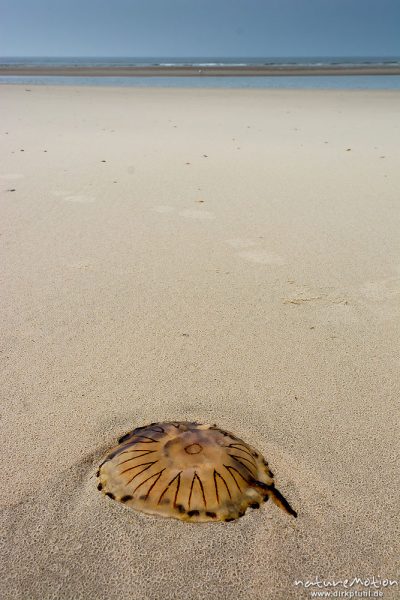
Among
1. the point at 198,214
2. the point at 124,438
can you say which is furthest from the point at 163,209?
the point at 124,438

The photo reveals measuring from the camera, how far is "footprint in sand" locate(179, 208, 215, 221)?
3.30 metres

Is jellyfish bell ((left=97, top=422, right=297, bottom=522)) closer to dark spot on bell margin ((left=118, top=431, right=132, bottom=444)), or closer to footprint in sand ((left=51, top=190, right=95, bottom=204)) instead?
dark spot on bell margin ((left=118, top=431, right=132, bottom=444))

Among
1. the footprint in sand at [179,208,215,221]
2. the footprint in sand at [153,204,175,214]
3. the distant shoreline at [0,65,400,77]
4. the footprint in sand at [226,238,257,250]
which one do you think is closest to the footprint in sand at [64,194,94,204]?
the footprint in sand at [153,204,175,214]

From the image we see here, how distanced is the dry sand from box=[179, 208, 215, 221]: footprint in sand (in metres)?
0.02

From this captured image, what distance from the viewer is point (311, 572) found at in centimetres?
117

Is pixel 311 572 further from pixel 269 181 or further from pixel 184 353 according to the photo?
pixel 269 181

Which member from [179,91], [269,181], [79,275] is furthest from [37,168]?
[179,91]

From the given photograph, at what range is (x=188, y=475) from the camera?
132 centimetres

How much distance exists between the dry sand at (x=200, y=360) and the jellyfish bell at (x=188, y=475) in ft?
0.12

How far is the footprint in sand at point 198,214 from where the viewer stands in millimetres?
3301

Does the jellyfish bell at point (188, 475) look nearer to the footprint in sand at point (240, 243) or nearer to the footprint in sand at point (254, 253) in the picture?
the footprint in sand at point (254, 253)

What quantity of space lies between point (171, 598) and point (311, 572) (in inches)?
12.2

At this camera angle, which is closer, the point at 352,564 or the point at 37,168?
the point at 352,564

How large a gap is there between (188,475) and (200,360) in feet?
2.03
